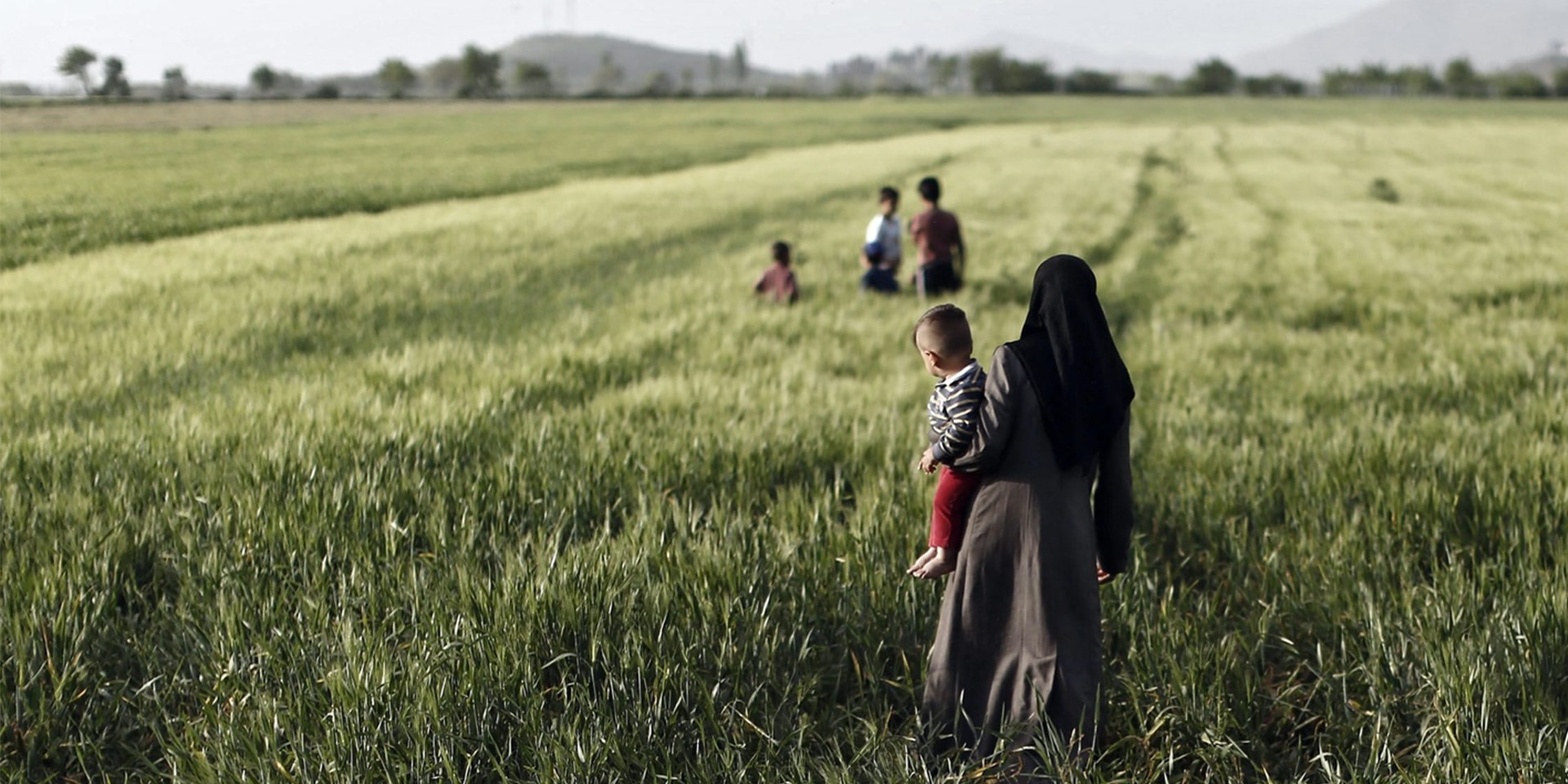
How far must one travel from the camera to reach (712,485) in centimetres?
467

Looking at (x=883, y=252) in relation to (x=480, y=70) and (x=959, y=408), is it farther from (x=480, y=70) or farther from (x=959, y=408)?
(x=480, y=70)

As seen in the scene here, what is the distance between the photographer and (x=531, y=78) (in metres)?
138

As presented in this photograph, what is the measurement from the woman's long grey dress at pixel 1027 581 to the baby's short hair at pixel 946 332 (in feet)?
0.38

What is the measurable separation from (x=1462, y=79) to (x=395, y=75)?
140318 millimetres

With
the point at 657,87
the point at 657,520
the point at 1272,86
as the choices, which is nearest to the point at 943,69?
the point at 1272,86

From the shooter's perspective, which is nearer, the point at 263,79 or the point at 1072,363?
the point at 1072,363

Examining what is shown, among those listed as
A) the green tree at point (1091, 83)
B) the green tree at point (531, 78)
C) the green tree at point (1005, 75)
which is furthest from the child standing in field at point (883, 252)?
the green tree at point (1005, 75)

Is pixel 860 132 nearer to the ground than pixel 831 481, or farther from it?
farther from it

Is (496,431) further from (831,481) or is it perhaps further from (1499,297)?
(1499,297)

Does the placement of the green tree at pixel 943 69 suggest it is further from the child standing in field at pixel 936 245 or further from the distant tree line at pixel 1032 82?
the child standing in field at pixel 936 245

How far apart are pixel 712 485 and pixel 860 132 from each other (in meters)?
50.7

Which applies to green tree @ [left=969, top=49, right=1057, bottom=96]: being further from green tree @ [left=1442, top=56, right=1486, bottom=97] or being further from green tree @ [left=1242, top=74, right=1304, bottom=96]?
green tree @ [left=1442, top=56, right=1486, bottom=97]

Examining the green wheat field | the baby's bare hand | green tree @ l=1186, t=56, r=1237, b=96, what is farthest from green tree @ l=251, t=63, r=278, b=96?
green tree @ l=1186, t=56, r=1237, b=96

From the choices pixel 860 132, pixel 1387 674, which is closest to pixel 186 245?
pixel 1387 674
